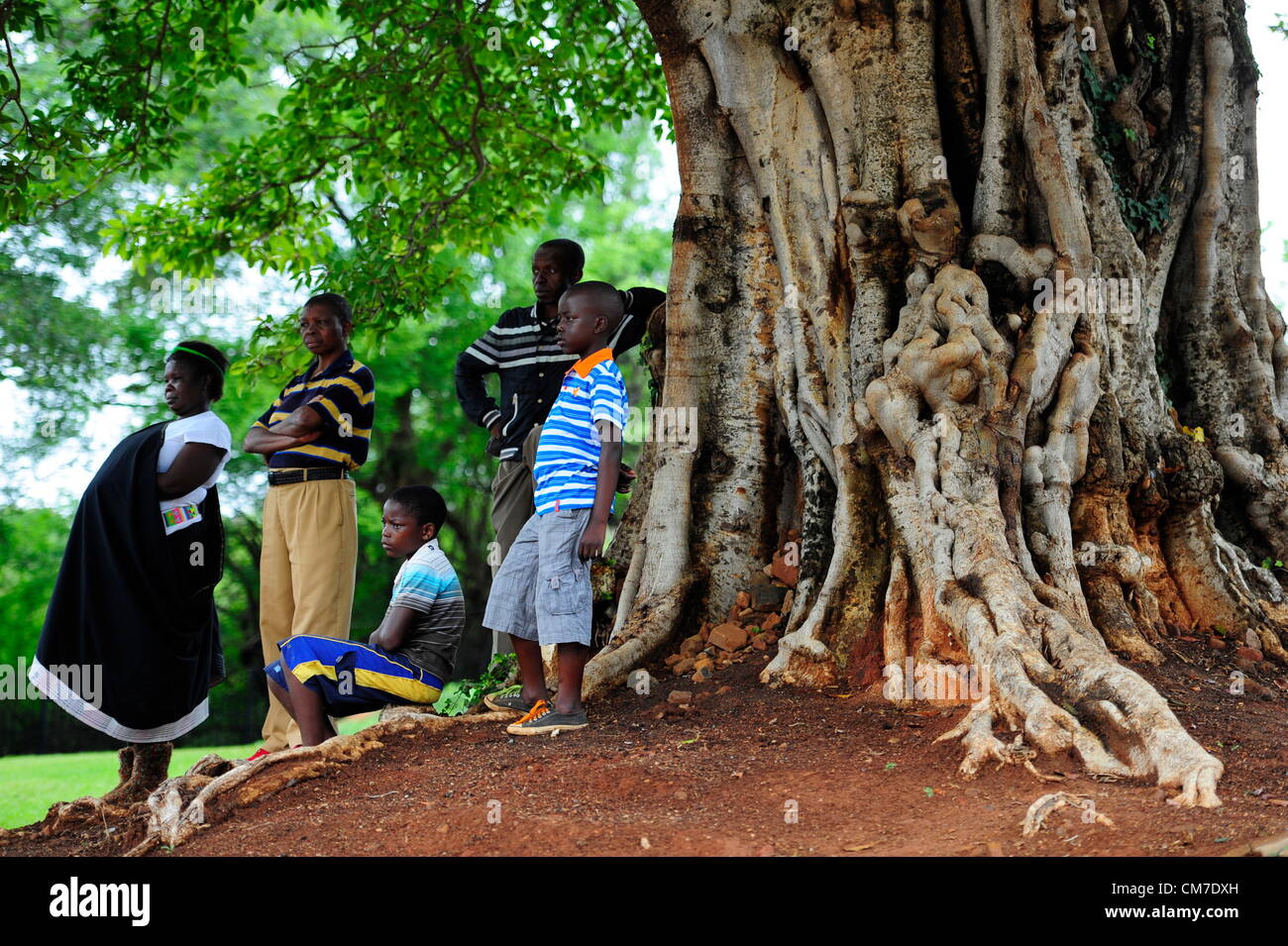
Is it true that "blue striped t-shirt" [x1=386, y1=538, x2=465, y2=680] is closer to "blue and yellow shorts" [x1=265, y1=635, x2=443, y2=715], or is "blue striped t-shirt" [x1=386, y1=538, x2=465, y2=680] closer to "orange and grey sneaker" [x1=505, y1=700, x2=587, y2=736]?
"blue and yellow shorts" [x1=265, y1=635, x2=443, y2=715]

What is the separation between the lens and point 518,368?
6.14m

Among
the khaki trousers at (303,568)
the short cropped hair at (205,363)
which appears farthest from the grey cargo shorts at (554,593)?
the short cropped hair at (205,363)

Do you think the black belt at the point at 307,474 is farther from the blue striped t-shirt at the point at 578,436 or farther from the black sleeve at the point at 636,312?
the black sleeve at the point at 636,312

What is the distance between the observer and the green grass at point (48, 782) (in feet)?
22.7

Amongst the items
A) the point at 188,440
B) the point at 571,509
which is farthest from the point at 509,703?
the point at 188,440

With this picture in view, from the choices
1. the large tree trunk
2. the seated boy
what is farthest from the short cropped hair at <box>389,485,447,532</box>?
the large tree trunk

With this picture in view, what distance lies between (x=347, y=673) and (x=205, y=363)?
150 cm

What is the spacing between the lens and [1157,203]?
6.67 meters

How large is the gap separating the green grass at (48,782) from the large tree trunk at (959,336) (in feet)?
8.39

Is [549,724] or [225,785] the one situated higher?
[549,724]

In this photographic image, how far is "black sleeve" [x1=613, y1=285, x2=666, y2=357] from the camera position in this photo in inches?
249

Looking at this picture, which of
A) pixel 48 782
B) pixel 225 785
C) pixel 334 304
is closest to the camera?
pixel 225 785

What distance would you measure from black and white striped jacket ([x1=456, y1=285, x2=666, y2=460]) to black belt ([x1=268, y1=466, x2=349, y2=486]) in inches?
36.2

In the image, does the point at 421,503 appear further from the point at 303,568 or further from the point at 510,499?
the point at 510,499
